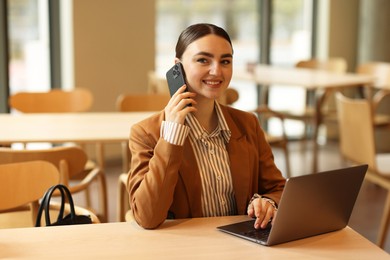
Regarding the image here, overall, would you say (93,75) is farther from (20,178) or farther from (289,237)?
(289,237)

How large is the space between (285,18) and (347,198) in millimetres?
5912

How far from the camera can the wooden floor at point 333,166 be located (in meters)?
5.02

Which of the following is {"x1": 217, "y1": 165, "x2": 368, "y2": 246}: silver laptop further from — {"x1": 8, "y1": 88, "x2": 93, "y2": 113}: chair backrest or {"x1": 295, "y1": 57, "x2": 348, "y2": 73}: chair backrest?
{"x1": 295, "y1": 57, "x2": 348, "y2": 73}: chair backrest

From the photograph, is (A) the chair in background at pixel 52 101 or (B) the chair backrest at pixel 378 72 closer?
(A) the chair in background at pixel 52 101

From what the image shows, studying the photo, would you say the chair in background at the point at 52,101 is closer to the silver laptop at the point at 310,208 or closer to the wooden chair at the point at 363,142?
the wooden chair at the point at 363,142

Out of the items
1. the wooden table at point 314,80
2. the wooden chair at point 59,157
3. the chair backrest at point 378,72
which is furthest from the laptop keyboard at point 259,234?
the chair backrest at point 378,72

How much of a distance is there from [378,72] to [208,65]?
4.79m

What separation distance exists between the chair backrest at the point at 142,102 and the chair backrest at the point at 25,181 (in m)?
2.05

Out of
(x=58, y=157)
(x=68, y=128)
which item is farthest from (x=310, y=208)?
(x=68, y=128)

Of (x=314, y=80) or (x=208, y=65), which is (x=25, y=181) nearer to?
(x=208, y=65)

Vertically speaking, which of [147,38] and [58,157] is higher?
[147,38]

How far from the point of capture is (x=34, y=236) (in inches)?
86.0

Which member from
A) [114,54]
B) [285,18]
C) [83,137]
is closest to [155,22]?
[114,54]

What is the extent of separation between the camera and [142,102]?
16.1 ft
